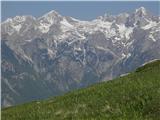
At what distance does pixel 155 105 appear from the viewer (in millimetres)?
19438

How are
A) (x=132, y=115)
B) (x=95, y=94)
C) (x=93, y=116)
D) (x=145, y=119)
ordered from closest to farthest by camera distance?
(x=145, y=119) < (x=132, y=115) < (x=93, y=116) < (x=95, y=94)

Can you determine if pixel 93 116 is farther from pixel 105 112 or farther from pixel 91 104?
pixel 91 104

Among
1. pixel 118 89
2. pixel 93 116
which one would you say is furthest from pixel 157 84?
pixel 93 116

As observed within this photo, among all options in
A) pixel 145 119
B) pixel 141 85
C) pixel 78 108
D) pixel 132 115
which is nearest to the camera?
pixel 145 119

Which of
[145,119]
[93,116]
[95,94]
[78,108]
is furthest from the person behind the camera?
[95,94]

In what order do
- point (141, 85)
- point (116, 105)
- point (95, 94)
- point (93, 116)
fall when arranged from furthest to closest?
1. point (95, 94)
2. point (141, 85)
3. point (116, 105)
4. point (93, 116)

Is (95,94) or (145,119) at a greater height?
(95,94)

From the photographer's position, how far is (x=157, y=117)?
1739 centimetres

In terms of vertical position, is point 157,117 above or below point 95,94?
below

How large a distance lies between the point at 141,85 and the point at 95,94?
120 inches

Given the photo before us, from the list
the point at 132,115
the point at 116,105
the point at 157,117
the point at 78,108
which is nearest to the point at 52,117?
the point at 78,108

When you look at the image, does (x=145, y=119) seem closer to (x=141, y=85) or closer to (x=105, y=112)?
(x=105, y=112)

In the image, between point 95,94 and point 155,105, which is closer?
point 155,105

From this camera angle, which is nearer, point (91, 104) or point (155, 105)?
point (155, 105)
